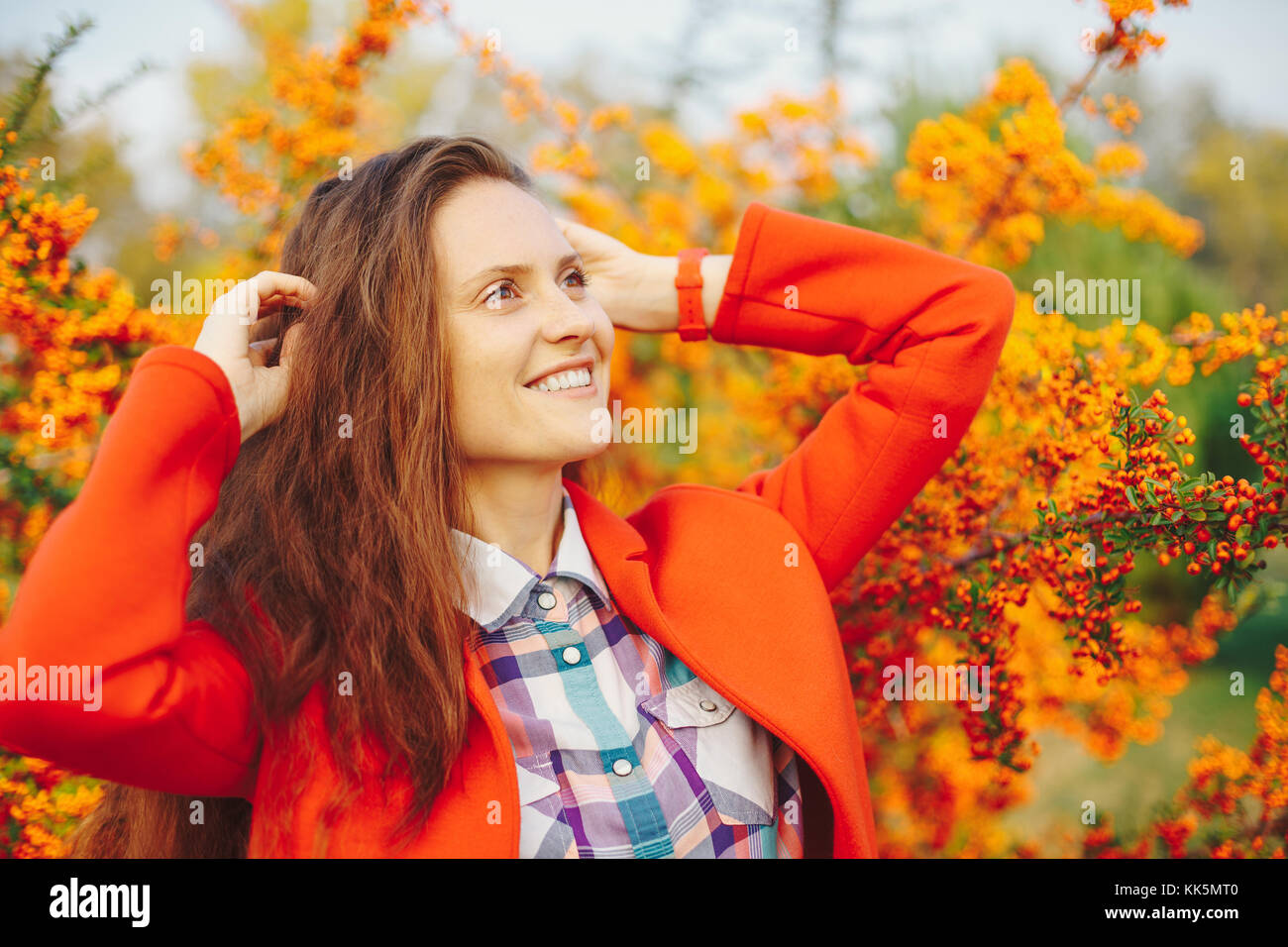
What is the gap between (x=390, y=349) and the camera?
127 centimetres

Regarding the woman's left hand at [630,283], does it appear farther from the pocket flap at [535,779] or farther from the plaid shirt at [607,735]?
the pocket flap at [535,779]

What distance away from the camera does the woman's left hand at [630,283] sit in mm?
1535

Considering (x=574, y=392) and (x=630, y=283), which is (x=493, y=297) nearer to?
(x=574, y=392)

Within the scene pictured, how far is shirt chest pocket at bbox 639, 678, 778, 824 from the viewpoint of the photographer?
1.23m

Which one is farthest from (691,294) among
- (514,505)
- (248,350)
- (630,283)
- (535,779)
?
(535,779)

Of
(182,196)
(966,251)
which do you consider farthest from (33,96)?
(182,196)

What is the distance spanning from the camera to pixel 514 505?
1.32 meters

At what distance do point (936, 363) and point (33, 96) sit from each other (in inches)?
60.2

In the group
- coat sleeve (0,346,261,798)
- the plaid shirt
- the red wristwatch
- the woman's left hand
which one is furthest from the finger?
the red wristwatch

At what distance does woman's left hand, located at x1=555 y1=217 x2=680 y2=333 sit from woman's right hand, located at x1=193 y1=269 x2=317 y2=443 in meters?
0.51

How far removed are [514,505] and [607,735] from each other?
0.36 meters

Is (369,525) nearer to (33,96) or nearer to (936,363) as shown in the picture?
(936,363)
